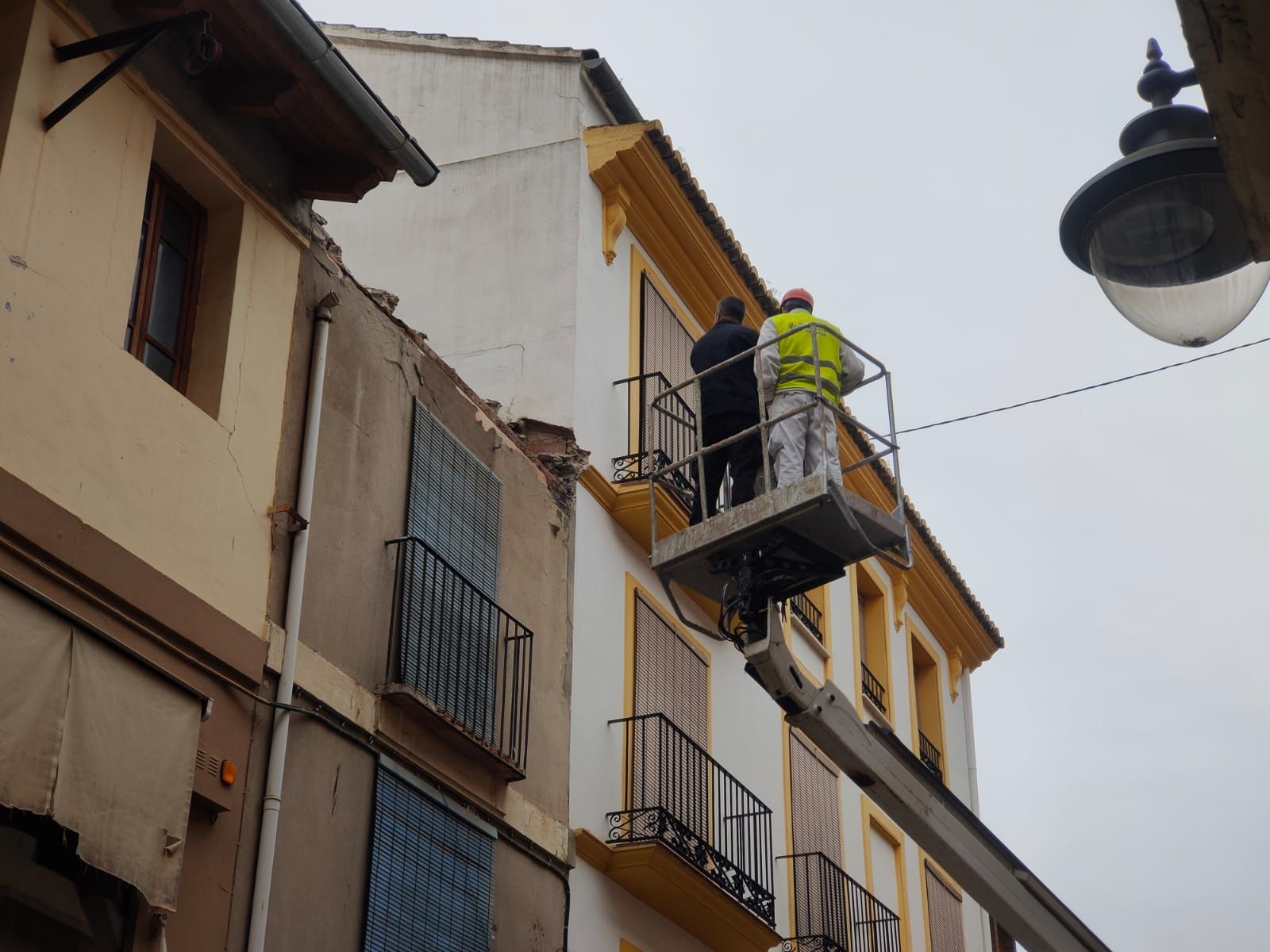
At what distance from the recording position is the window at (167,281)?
9789 mm

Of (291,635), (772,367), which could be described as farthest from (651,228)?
(291,635)

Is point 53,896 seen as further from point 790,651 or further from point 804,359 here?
point 804,359

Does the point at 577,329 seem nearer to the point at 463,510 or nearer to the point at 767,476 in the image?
the point at 463,510

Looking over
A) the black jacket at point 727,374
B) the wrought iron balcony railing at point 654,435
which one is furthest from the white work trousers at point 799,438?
the wrought iron balcony railing at point 654,435

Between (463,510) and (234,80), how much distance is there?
11.4ft

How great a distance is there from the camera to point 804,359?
36.4 ft

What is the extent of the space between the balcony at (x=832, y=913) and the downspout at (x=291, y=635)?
7.54 m

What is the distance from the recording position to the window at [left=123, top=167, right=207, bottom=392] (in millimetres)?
9789

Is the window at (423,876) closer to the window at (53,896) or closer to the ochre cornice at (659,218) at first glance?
the window at (53,896)

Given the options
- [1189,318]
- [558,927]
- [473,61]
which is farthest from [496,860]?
[473,61]

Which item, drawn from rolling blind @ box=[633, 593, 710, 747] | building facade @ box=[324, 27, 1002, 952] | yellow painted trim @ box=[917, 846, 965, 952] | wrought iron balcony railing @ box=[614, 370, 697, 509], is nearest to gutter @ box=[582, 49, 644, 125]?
building facade @ box=[324, 27, 1002, 952]

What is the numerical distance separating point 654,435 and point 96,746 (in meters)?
8.08

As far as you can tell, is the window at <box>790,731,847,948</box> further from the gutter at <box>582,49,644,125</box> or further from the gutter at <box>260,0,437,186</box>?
the gutter at <box>260,0,437,186</box>

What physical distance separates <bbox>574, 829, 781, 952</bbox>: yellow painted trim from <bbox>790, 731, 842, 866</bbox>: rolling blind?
2548 millimetres
